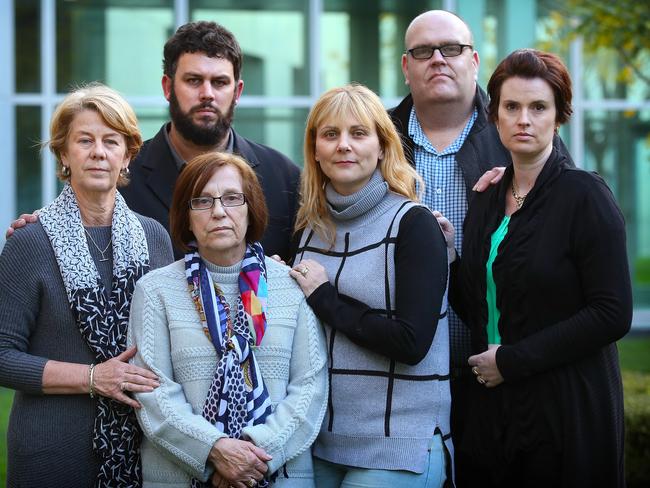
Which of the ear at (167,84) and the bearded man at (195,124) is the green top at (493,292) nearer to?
the bearded man at (195,124)

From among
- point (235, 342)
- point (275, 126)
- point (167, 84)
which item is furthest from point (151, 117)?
point (235, 342)

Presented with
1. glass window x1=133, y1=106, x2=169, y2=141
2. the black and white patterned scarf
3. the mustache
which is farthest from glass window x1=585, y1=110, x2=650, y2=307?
the black and white patterned scarf

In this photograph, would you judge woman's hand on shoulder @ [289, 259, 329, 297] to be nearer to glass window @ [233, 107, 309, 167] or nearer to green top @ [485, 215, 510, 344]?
green top @ [485, 215, 510, 344]

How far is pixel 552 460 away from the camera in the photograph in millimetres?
3471

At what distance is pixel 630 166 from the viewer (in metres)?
13.5

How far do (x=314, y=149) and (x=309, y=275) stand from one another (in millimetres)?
538

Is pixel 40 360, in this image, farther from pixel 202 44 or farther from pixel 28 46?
pixel 28 46

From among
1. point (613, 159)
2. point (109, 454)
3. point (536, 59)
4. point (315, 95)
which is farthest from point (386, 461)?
point (613, 159)

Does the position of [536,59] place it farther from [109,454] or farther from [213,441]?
[109,454]

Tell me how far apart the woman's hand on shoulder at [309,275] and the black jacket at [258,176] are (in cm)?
52

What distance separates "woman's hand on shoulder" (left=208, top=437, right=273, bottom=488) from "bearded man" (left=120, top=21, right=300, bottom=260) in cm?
128

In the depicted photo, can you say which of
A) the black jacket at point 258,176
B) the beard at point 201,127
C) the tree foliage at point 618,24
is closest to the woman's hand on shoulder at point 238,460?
the black jacket at point 258,176

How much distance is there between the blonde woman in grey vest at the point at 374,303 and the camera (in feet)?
11.1

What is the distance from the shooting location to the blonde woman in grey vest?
133 inches
